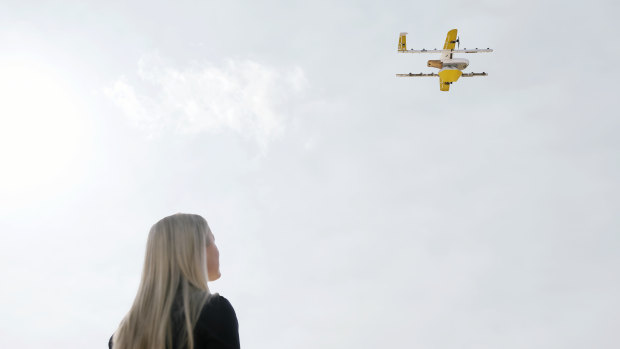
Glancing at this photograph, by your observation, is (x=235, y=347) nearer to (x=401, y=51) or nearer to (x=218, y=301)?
(x=218, y=301)

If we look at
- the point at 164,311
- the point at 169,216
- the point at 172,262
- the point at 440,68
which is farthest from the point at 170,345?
the point at 440,68

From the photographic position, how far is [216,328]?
620 centimetres

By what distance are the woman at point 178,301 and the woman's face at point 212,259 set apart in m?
0.05

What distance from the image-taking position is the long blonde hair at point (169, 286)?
6.28 metres

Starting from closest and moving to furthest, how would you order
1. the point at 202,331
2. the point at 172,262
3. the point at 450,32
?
the point at 202,331 → the point at 172,262 → the point at 450,32

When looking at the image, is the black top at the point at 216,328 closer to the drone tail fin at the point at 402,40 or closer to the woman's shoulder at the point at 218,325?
the woman's shoulder at the point at 218,325

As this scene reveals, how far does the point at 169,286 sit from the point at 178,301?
0.76 feet

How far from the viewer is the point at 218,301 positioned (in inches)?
252

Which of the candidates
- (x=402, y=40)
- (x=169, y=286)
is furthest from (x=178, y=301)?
(x=402, y=40)

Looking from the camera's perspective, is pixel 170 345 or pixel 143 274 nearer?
pixel 170 345

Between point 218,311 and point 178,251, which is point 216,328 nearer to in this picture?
point 218,311

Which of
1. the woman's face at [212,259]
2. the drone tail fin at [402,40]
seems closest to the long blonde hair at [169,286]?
the woman's face at [212,259]

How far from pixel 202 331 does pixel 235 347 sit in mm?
411

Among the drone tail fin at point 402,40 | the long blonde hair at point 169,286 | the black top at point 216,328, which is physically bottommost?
the black top at point 216,328
